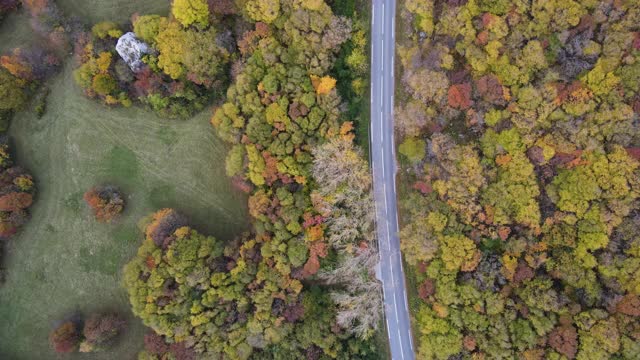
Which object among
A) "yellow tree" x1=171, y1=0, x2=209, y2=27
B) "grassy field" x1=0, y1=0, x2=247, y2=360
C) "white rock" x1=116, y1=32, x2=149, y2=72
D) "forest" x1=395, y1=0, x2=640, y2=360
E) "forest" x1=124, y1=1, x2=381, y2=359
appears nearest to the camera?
"forest" x1=395, y1=0, x2=640, y2=360

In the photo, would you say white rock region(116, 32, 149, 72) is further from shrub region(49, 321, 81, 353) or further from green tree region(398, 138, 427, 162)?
shrub region(49, 321, 81, 353)

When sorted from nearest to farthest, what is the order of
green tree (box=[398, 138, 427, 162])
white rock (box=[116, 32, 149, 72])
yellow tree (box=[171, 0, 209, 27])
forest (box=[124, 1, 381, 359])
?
green tree (box=[398, 138, 427, 162])
forest (box=[124, 1, 381, 359])
yellow tree (box=[171, 0, 209, 27])
white rock (box=[116, 32, 149, 72])

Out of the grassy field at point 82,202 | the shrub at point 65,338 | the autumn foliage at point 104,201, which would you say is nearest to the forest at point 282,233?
the grassy field at point 82,202

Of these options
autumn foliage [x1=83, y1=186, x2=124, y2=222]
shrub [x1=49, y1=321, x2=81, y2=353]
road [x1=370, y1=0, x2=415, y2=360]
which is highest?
road [x1=370, y1=0, x2=415, y2=360]

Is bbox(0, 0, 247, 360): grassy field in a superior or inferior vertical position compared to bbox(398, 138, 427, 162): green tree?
inferior

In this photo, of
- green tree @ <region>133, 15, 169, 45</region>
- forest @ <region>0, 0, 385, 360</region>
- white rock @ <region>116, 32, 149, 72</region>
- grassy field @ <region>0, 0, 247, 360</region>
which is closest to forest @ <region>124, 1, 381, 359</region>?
forest @ <region>0, 0, 385, 360</region>

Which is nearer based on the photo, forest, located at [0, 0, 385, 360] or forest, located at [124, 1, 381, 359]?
forest, located at [124, 1, 381, 359]
